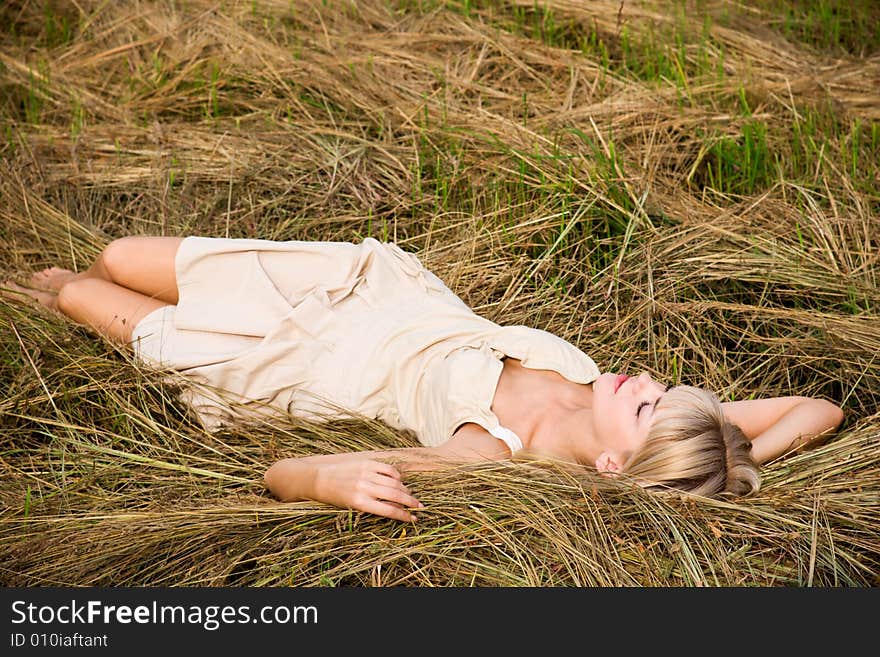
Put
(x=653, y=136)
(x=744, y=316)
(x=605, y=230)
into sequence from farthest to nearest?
(x=653, y=136) < (x=605, y=230) < (x=744, y=316)

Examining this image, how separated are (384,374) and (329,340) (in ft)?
0.68

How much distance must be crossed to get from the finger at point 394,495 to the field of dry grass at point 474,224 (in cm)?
6

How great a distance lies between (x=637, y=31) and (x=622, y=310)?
6.19ft

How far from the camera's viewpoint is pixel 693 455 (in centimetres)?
249

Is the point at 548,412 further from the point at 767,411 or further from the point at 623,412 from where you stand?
the point at 767,411

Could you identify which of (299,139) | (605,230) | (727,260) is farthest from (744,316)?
(299,139)

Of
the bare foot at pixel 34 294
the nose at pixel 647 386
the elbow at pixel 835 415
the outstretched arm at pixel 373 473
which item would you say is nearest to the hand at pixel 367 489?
the outstretched arm at pixel 373 473

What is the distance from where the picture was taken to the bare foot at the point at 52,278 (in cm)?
339

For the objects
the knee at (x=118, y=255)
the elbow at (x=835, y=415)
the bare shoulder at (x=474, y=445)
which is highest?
the knee at (x=118, y=255)

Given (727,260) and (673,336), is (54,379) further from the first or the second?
(727,260)

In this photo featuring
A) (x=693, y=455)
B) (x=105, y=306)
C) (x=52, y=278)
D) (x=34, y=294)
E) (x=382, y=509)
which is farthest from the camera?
(x=52, y=278)

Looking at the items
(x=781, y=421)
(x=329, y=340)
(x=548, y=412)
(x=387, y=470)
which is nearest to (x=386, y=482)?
(x=387, y=470)

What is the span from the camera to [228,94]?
454 centimetres

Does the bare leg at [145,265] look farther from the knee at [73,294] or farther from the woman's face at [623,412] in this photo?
the woman's face at [623,412]
